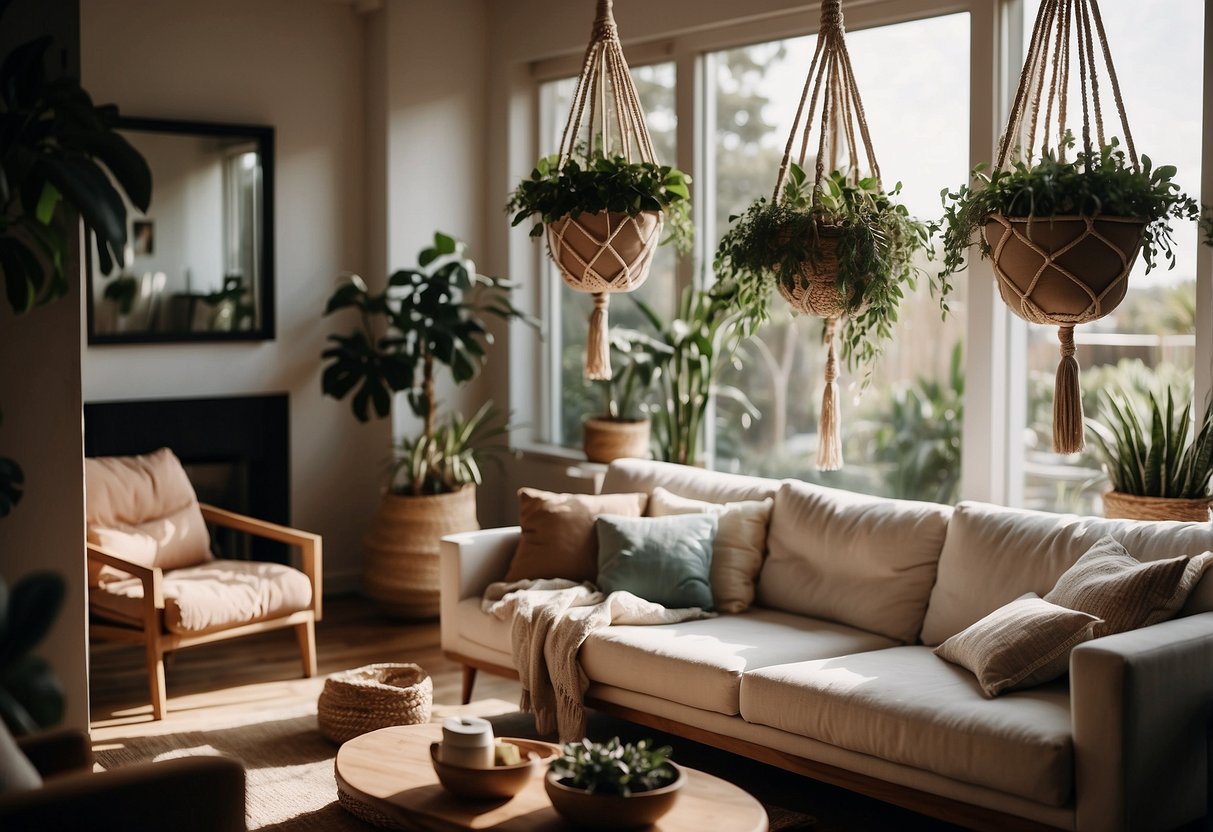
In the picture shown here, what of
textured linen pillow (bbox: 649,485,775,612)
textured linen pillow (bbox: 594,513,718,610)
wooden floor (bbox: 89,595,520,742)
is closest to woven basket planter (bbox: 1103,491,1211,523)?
textured linen pillow (bbox: 649,485,775,612)

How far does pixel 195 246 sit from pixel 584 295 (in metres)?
1.78

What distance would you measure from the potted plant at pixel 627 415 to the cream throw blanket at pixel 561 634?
1.19 meters

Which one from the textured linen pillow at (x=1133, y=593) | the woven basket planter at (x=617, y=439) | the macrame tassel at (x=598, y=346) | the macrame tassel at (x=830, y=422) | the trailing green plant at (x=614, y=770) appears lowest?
the trailing green plant at (x=614, y=770)

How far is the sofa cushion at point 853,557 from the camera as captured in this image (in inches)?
157

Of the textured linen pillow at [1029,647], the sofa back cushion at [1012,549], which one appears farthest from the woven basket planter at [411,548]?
the textured linen pillow at [1029,647]

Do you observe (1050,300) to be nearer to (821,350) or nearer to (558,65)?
(821,350)

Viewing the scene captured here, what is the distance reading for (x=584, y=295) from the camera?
6.20 meters

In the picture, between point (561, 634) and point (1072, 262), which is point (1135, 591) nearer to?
point (1072, 262)

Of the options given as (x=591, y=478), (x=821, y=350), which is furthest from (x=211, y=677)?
(x=821, y=350)

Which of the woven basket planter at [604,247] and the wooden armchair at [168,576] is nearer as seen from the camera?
the woven basket planter at [604,247]

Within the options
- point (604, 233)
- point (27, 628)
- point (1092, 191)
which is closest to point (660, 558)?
point (604, 233)

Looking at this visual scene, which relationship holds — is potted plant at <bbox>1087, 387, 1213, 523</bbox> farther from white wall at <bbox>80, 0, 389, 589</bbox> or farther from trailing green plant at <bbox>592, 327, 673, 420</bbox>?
white wall at <bbox>80, 0, 389, 589</bbox>

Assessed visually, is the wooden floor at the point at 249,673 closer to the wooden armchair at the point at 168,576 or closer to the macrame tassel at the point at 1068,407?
the wooden armchair at the point at 168,576

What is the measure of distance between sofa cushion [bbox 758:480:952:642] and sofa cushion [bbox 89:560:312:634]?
1.80m
